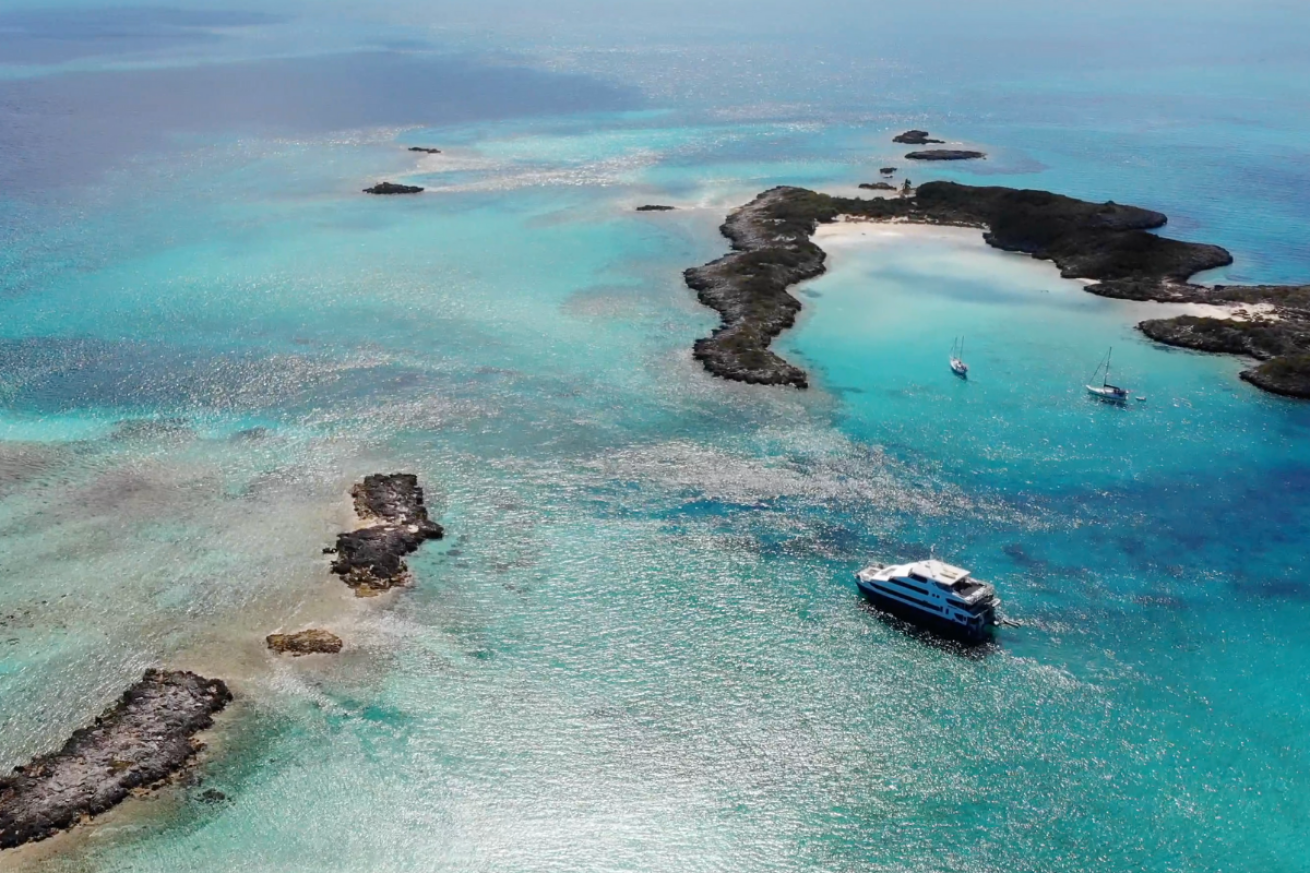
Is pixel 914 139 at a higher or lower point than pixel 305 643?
higher

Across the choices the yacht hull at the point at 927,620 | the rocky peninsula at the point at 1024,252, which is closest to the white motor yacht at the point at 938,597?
the yacht hull at the point at 927,620

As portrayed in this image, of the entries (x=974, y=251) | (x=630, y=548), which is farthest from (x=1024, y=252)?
(x=630, y=548)

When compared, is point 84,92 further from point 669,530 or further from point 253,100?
point 669,530

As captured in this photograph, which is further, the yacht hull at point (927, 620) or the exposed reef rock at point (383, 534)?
the exposed reef rock at point (383, 534)

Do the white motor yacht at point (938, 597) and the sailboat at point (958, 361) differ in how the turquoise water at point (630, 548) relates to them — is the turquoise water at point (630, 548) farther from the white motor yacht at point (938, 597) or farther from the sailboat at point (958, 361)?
the white motor yacht at point (938, 597)

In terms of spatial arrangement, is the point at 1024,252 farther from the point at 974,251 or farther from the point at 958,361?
the point at 958,361

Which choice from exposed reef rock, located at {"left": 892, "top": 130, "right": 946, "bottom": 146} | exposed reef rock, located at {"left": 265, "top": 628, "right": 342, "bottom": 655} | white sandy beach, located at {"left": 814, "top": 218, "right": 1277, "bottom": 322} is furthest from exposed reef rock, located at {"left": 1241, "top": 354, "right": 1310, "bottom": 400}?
exposed reef rock, located at {"left": 892, "top": 130, "right": 946, "bottom": 146}
